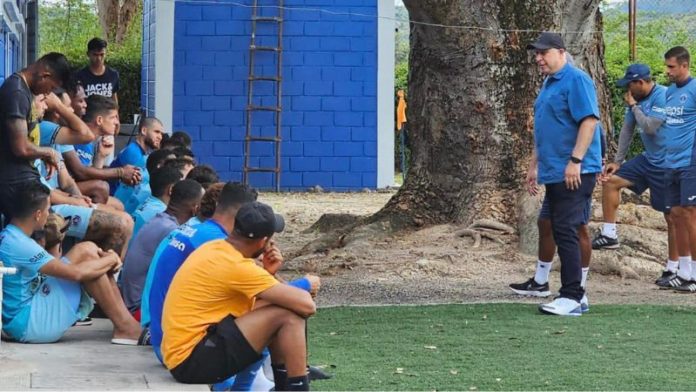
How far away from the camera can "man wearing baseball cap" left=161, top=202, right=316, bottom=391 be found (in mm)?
6238

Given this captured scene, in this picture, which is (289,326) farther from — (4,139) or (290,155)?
(290,155)

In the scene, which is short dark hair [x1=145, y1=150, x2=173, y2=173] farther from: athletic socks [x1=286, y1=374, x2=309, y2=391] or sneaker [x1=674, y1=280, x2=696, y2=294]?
sneaker [x1=674, y1=280, x2=696, y2=294]

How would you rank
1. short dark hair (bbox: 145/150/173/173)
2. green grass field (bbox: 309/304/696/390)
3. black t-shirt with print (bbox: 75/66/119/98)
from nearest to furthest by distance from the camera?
green grass field (bbox: 309/304/696/390), short dark hair (bbox: 145/150/173/173), black t-shirt with print (bbox: 75/66/119/98)

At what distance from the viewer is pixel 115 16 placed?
117 feet

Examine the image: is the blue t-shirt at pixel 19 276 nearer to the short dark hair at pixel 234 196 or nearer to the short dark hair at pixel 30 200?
the short dark hair at pixel 30 200

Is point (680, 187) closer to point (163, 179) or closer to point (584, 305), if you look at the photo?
point (584, 305)

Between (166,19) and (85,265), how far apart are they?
544 inches

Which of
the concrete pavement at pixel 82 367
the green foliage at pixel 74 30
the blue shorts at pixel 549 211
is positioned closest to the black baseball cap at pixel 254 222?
the concrete pavement at pixel 82 367

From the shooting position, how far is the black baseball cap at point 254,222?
6.23m

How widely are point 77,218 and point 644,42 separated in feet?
65.3

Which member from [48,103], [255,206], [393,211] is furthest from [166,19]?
[255,206]

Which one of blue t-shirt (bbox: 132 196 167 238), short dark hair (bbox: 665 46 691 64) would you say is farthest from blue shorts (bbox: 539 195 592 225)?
blue t-shirt (bbox: 132 196 167 238)

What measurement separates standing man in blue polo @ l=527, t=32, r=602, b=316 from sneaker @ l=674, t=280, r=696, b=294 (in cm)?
164

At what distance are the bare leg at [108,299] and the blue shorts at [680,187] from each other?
491 cm
